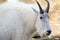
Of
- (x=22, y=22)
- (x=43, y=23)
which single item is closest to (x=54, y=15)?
(x=22, y=22)

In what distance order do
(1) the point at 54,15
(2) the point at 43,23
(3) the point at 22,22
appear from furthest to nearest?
1. (1) the point at 54,15
2. (3) the point at 22,22
3. (2) the point at 43,23

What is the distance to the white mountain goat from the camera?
20.1 ft

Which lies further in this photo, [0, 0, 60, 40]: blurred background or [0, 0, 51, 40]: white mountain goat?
[0, 0, 60, 40]: blurred background

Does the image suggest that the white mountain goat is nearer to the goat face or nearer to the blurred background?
the goat face

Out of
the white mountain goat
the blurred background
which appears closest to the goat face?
the white mountain goat

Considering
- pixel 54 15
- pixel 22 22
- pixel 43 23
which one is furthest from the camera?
pixel 54 15

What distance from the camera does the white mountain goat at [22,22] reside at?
6133 mm

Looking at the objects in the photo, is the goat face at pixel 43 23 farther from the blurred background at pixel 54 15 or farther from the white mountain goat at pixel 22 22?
the blurred background at pixel 54 15

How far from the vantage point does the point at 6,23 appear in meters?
6.35

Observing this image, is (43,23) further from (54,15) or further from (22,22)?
(54,15)

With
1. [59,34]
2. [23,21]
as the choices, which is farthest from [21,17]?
[59,34]

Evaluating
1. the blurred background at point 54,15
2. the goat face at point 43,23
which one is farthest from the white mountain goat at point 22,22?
the blurred background at point 54,15

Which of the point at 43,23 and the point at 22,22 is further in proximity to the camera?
the point at 22,22

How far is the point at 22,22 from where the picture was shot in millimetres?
6289
